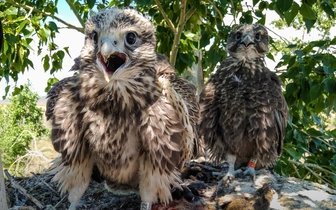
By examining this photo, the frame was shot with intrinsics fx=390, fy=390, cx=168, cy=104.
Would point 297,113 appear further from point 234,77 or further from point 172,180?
point 172,180

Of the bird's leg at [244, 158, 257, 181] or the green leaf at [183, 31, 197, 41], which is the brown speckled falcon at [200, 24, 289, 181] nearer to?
the bird's leg at [244, 158, 257, 181]

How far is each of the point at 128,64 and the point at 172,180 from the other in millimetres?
896

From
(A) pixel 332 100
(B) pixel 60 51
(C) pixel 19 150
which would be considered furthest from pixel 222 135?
(C) pixel 19 150

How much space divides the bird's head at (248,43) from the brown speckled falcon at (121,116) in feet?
4.12

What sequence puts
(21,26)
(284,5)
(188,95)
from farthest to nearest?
1. (21,26)
2. (188,95)
3. (284,5)

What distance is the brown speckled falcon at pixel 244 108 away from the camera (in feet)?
11.2

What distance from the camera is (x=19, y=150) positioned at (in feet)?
47.9

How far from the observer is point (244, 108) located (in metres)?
3.37

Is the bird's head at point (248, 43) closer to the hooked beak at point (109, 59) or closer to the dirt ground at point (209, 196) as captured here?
the dirt ground at point (209, 196)

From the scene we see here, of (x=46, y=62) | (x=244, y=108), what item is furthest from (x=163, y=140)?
(x=46, y=62)

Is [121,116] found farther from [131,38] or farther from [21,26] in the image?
[21,26]

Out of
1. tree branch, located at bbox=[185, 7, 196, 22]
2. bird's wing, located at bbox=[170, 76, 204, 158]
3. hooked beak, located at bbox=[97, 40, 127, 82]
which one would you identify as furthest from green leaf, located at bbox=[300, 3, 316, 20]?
tree branch, located at bbox=[185, 7, 196, 22]

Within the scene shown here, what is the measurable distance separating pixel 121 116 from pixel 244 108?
1.43 meters

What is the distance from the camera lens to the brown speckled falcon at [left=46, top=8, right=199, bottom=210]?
6.89 ft
